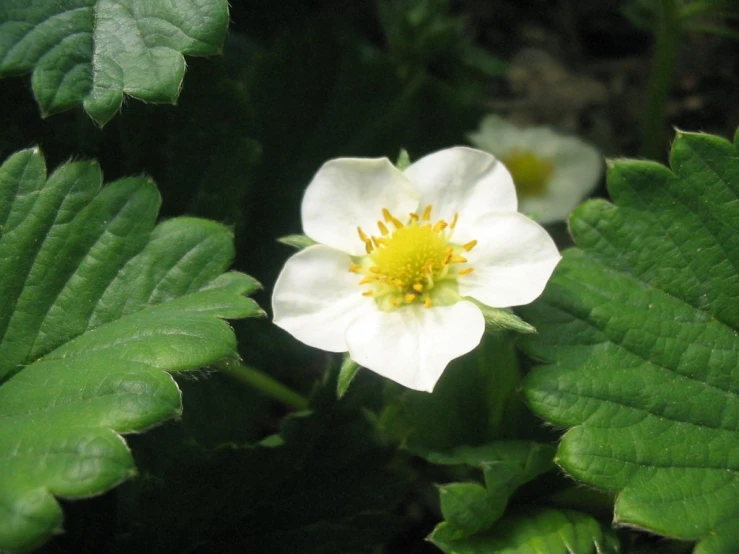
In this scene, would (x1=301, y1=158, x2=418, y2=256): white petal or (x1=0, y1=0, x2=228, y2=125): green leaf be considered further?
(x1=301, y1=158, x2=418, y2=256): white petal

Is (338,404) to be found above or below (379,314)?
below

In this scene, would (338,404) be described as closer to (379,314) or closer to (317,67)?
(379,314)

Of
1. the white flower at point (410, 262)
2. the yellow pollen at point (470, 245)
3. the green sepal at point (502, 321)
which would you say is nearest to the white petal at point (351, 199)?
the white flower at point (410, 262)

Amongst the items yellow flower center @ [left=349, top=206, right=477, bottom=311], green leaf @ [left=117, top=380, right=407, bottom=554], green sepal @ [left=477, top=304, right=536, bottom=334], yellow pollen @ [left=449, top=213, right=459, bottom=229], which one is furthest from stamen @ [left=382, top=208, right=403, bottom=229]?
green leaf @ [left=117, top=380, right=407, bottom=554]

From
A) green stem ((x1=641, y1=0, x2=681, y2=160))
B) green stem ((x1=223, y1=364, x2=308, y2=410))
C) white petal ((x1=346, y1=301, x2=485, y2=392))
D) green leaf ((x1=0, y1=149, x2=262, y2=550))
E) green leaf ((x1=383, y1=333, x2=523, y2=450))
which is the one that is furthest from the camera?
green stem ((x1=641, y1=0, x2=681, y2=160))

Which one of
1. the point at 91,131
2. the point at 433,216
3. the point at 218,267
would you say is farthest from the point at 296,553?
the point at 91,131

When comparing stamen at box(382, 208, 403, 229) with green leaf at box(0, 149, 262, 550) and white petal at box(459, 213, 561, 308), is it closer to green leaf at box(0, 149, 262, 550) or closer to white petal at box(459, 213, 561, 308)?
white petal at box(459, 213, 561, 308)

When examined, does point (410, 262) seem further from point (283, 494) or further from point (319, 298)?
point (283, 494)
